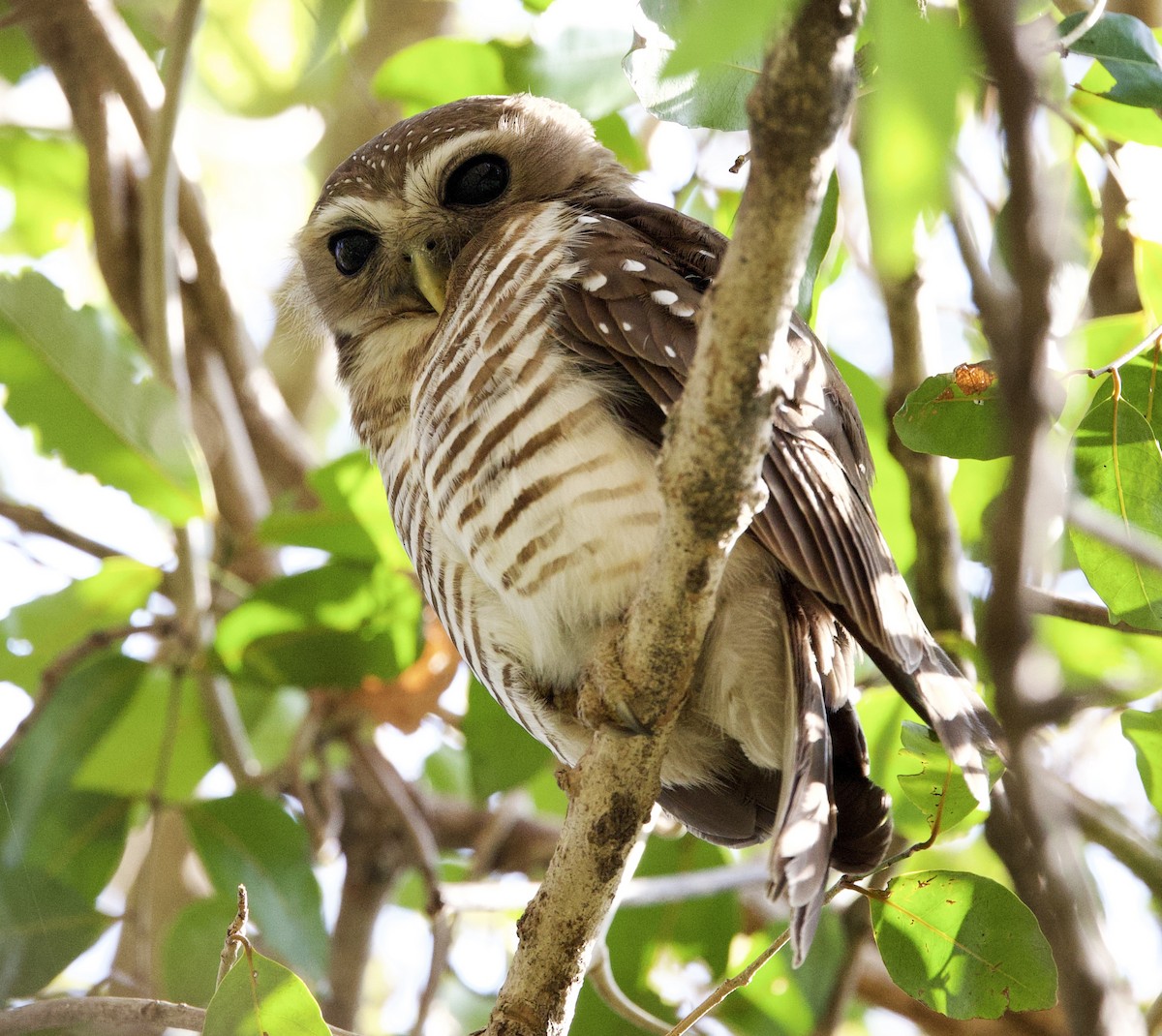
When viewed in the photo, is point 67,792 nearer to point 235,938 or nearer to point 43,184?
point 235,938

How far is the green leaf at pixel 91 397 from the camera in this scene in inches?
93.9

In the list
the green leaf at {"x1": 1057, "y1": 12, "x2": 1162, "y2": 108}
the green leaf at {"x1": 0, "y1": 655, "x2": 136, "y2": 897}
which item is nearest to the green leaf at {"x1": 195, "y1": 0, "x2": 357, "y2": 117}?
the green leaf at {"x1": 0, "y1": 655, "x2": 136, "y2": 897}

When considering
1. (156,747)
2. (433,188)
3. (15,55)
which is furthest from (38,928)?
(15,55)

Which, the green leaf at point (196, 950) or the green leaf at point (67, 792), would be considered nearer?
the green leaf at point (196, 950)

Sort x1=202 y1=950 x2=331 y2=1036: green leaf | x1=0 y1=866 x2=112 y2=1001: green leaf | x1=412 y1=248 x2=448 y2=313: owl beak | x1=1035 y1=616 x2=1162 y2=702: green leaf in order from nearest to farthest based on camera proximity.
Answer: x1=202 y1=950 x2=331 y2=1036: green leaf
x1=1035 y1=616 x2=1162 y2=702: green leaf
x1=0 y1=866 x2=112 y2=1001: green leaf
x1=412 y1=248 x2=448 y2=313: owl beak

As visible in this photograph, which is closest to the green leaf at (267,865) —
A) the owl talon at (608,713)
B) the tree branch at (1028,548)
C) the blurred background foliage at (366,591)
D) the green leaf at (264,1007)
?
the blurred background foliage at (366,591)

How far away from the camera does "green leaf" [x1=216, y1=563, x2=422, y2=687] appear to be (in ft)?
8.71

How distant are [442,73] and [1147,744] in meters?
Answer: 1.91

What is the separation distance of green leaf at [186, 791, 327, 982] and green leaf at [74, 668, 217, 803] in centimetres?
18

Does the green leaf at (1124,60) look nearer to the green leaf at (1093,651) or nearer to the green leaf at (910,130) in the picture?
the green leaf at (1093,651)

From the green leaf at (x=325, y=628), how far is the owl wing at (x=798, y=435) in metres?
1.03

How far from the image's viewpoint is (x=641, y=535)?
5.66 feet

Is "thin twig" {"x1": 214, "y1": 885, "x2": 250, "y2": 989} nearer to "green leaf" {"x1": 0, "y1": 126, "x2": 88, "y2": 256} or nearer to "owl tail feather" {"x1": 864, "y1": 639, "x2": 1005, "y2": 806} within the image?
"owl tail feather" {"x1": 864, "y1": 639, "x2": 1005, "y2": 806}

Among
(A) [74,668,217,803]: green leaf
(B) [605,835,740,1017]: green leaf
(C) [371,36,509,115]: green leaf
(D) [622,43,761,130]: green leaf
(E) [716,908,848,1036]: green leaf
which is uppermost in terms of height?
(D) [622,43,761,130]: green leaf
